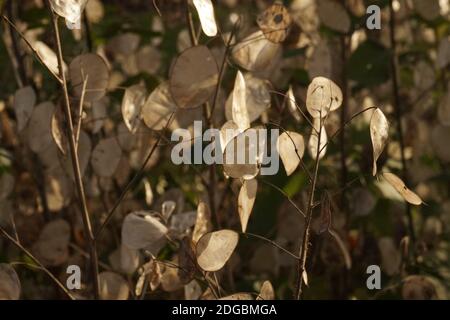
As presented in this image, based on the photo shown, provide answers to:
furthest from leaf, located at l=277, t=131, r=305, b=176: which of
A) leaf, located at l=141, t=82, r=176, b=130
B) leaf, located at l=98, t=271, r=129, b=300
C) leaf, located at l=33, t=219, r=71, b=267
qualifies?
leaf, located at l=33, t=219, r=71, b=267

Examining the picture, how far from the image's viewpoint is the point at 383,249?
1.17 metres

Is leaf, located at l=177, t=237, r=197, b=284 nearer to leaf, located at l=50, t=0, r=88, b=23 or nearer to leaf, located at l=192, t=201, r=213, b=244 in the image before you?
leaf, located at l=192, t=201, r=213, b=244

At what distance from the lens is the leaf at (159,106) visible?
884mm

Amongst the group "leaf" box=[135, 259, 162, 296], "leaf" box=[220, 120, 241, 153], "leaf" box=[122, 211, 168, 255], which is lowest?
"leaf" box=[135, 259, 162, 296]

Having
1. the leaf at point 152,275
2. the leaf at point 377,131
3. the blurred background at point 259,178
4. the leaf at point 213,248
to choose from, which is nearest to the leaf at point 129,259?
the blurred background at point 259,178

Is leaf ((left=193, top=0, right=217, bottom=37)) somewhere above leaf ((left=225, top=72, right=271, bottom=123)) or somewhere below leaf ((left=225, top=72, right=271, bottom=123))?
above

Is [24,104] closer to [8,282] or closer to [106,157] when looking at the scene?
[106,157]

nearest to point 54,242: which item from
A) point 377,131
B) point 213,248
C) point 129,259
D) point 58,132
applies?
point 129,259

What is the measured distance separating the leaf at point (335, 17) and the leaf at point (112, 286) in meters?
0.40

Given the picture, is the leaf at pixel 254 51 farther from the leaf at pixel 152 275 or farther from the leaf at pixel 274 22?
the leaf at pixel 152 275

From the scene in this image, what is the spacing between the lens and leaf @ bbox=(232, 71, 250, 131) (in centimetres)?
80

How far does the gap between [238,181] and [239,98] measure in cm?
9

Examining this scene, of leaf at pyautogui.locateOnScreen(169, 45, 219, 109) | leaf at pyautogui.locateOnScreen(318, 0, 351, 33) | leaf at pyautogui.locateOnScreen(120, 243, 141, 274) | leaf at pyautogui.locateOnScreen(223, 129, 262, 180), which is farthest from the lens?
leaf at pyautogui.locateOnScreen(318, 0, 351, 33)

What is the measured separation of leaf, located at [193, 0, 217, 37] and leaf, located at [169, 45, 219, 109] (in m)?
0.05
